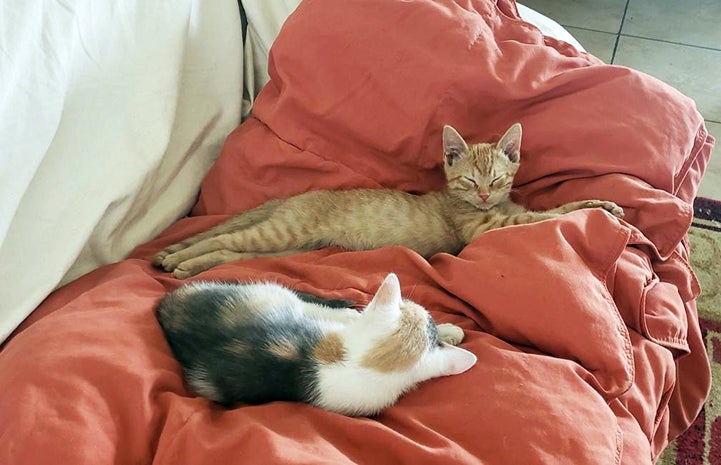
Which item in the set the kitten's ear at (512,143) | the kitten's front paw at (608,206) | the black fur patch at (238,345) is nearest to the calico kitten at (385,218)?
the kitten's ear at (512,143)

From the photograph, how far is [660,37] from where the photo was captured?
2854mm

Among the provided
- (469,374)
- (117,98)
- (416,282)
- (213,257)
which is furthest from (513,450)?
(117,98)

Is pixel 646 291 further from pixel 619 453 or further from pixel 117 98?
pixel 117 98

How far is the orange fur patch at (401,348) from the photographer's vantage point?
98 centimetres

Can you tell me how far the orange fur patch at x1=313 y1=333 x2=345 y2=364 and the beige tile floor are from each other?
6.50ft

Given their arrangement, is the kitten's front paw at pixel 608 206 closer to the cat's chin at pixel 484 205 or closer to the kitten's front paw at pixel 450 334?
the cat's chin at pixel 484 205

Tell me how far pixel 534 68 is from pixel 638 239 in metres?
0.45

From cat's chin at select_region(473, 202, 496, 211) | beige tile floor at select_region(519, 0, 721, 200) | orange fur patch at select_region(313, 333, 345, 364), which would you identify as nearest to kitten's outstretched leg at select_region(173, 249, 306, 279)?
orange fur patch at select_region(313, 333, 345, 364)

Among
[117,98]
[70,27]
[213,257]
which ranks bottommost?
[213,257]

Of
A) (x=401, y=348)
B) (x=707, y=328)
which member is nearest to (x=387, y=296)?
(x=401, y=348)

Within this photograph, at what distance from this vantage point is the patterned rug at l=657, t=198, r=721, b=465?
1.40m

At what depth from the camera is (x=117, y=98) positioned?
1233mm

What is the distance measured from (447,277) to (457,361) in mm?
228

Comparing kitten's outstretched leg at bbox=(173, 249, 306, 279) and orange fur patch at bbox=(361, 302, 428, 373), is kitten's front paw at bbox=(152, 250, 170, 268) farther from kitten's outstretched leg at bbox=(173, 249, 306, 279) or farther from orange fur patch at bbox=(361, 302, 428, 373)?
orange fur patch at bbox=(361, 302, 428, 373)
